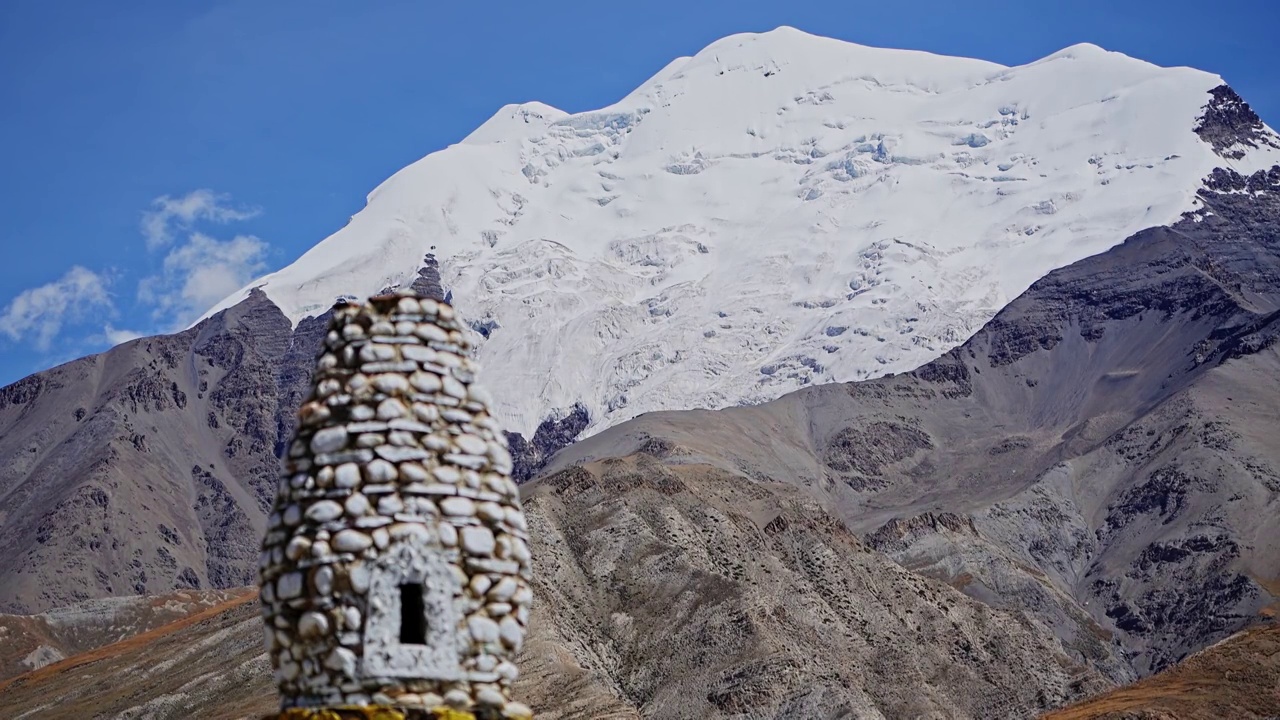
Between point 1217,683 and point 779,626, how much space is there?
3566 centimetres

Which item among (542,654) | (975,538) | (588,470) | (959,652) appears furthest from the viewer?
(975,538)

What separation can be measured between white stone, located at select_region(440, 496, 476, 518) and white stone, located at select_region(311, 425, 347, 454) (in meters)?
0.50

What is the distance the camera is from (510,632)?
7.99m

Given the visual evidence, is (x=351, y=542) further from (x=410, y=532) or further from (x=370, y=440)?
(x=370, y=440)

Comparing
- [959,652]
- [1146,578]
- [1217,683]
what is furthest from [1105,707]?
[1146,578]

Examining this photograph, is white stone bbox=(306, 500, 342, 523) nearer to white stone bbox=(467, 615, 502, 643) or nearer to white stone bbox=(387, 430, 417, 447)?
white stone bbox=(387, 430, 417, 447)

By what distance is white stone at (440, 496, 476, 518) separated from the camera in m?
7.90

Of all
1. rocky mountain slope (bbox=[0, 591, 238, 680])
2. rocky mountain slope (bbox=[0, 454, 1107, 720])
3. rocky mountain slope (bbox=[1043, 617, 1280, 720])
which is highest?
rocky mountain slope (bbox=[0, 591, 238, 680])

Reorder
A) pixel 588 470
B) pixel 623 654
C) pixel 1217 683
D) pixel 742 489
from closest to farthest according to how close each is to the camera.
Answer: pixel 1217 683 → pixel 623 654 → pixel 588 470 → pixel 742 489

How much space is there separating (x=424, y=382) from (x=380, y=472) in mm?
481

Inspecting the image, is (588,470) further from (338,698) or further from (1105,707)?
(338,698)

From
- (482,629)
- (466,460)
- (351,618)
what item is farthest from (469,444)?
(351,618)

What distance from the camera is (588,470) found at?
160 meters

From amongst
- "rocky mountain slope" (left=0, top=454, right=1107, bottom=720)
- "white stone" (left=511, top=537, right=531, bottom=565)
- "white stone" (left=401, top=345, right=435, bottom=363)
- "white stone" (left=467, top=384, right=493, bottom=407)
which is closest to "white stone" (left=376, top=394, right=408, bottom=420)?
"white stone" (left=401, top=345, right=435, bottom=363)
